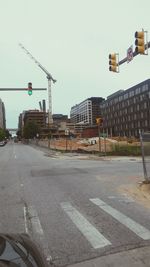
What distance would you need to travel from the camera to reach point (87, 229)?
26.6 ft

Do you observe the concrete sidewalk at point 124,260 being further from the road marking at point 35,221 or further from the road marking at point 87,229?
the road marking at point 35,221

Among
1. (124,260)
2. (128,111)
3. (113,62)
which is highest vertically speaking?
(128,111)

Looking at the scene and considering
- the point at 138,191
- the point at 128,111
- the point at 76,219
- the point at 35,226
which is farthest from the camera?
the point at 128,111

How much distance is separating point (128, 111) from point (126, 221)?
130m

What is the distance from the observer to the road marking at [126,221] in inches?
299

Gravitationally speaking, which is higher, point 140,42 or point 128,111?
point 128,111

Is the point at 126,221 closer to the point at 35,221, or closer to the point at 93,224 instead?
the point at 93,224

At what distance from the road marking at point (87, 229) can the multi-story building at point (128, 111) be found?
105680mm

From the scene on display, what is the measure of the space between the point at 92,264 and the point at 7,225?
10.4ft

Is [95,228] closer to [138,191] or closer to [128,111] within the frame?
[138,191]

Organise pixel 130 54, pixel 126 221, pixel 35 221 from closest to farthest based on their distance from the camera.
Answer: pixel 126 221 < pixel 35 221 < pixel 130 54

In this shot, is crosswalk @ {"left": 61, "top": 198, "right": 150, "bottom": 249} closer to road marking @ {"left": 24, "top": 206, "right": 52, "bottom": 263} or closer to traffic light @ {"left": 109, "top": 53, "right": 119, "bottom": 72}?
road marking @ {"left": 24, "top": 206, "right": 52, "bottom": 263}

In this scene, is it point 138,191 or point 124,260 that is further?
point 138,191

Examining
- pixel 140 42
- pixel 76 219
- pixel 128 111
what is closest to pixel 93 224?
pixel 76 219
